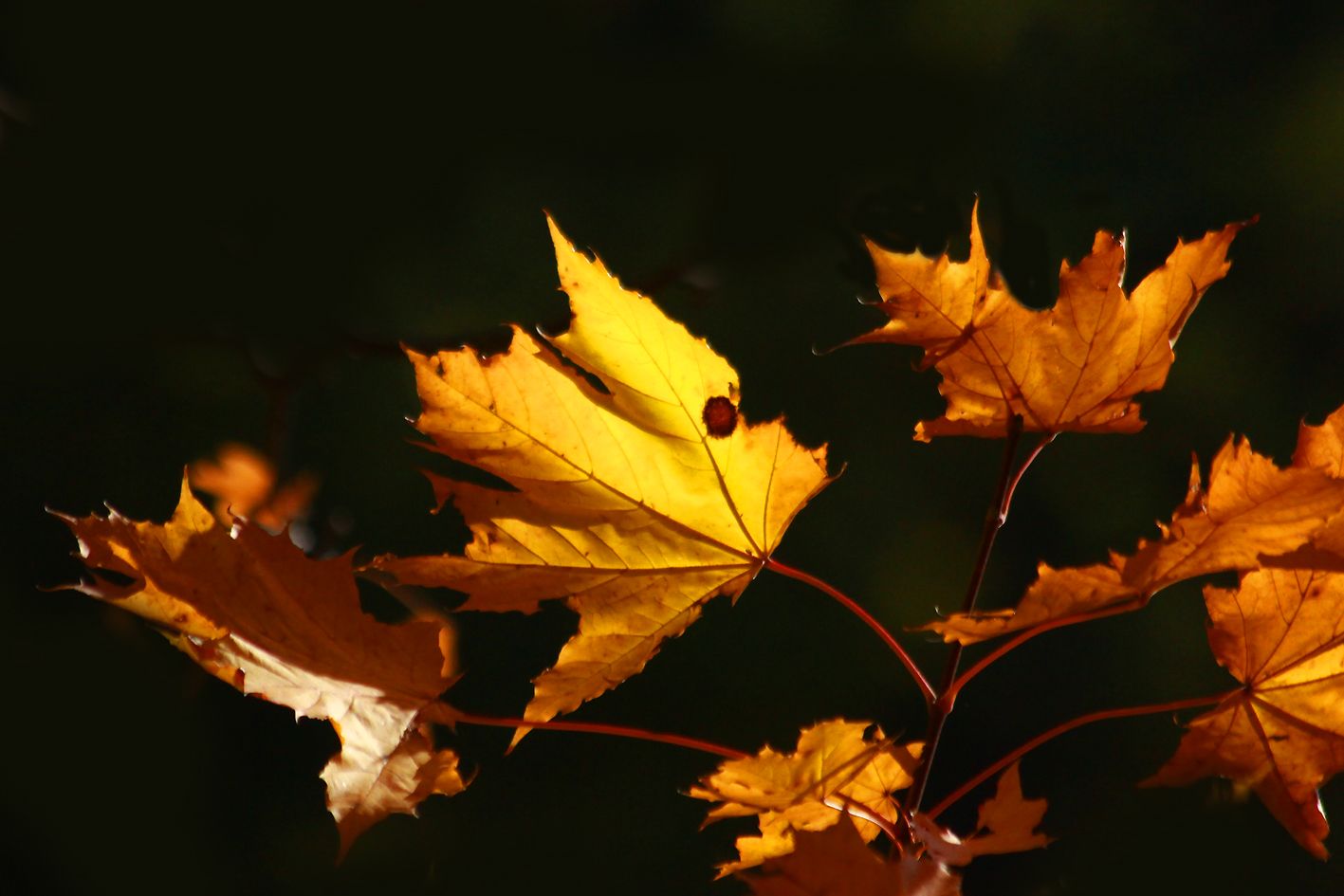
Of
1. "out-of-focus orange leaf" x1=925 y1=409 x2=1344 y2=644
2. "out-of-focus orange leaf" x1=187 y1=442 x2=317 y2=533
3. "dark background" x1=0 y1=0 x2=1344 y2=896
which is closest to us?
"out-of-focus orange leaf" x1=925 y1=409 x2=1344 y2=644

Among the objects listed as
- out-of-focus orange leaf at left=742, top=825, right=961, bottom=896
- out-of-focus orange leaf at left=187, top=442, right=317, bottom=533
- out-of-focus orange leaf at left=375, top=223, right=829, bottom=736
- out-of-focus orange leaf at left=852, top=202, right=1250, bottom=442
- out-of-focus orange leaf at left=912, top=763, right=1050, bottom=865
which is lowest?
out-of-focus orange leaf at left=187, top=442, right=317, bottom=533

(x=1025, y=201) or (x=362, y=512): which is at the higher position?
(x=1025, y=201)

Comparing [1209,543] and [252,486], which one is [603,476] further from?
[252,486]

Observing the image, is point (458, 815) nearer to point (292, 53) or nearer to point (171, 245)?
point (171, 245)

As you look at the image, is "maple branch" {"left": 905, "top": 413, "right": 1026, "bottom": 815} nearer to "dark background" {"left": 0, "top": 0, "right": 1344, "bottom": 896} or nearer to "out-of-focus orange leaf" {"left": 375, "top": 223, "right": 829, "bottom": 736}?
"out-of-focus orange leaf" {"left": 375, "top": 223, "right": 829, "bottom": 736}

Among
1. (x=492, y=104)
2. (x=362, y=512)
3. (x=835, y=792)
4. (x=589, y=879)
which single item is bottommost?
(x=589, y=879)

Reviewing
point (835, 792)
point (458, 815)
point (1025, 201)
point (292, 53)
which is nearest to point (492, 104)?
point (292, 53)

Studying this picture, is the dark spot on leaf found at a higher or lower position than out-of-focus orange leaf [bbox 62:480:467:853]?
higher

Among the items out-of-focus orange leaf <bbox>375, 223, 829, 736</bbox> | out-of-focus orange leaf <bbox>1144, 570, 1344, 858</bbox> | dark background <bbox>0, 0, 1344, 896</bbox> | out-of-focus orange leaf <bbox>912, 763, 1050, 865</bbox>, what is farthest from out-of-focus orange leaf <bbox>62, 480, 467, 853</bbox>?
dark background <bbox>0, 0, 1344, 896</bbox>
